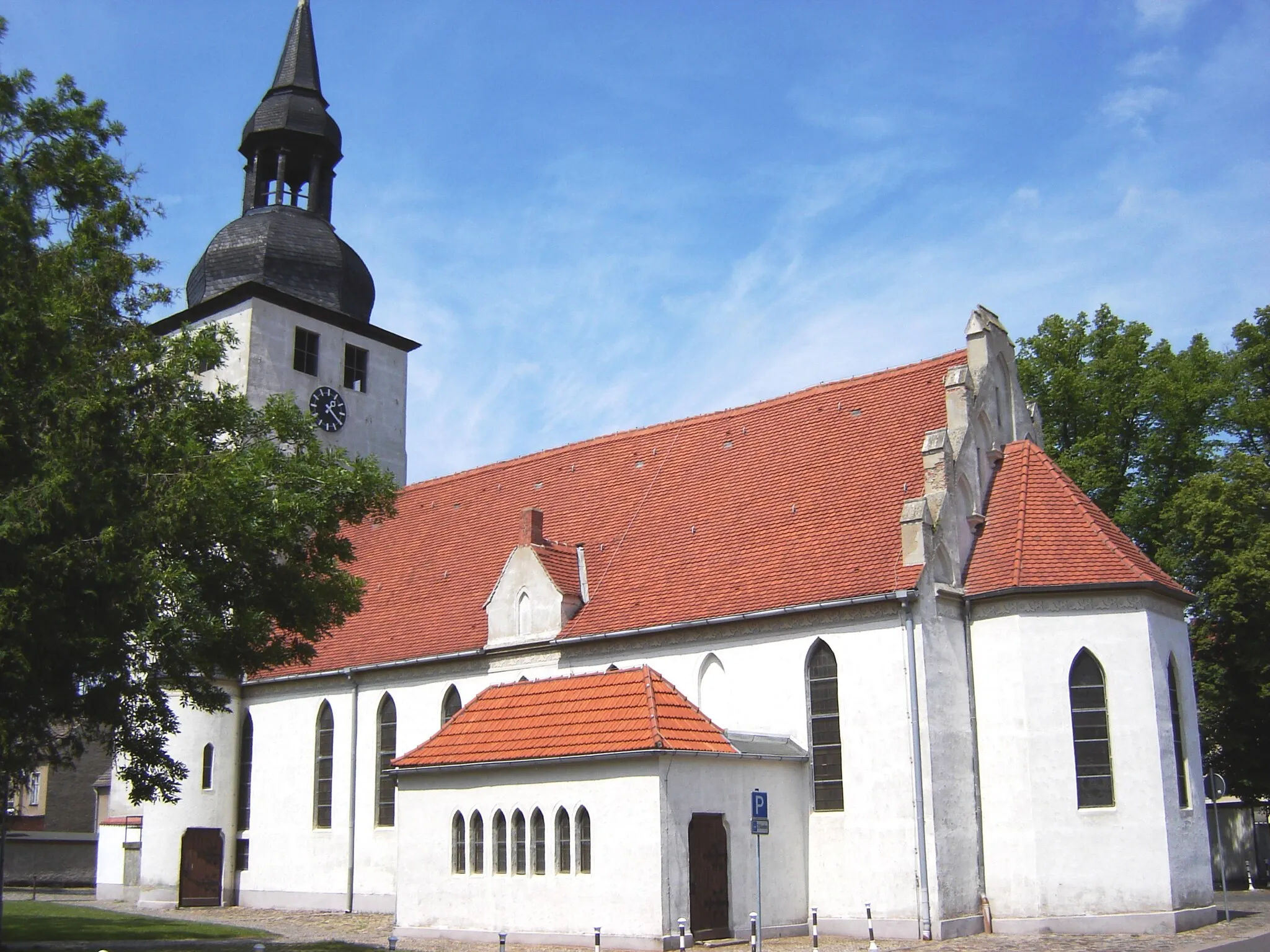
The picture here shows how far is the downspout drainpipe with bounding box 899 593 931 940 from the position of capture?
20.9 metres

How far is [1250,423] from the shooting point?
36.0 meters

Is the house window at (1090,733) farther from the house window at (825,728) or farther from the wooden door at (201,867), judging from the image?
the wooden door at (201,867)

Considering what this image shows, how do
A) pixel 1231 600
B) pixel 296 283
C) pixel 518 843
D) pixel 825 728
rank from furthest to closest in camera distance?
pixel 296 283 → pixel 1231 600 → pixel 825 728 → pixel 518 843

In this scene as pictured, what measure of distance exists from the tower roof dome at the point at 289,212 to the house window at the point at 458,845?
20243 mm

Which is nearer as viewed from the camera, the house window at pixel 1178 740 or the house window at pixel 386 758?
the house window at pixel 1178 740

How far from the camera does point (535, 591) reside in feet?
89.7

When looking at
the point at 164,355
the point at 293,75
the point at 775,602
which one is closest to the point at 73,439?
the point at 164,355

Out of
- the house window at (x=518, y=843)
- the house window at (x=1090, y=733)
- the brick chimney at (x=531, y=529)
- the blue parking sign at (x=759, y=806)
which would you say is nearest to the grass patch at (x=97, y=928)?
the house window at (x=518, y=843)

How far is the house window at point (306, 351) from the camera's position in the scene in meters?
38.5

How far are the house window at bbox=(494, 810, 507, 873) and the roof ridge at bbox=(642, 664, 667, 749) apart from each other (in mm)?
3438

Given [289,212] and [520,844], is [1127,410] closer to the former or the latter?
[520,844]

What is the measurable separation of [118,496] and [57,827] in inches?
1661

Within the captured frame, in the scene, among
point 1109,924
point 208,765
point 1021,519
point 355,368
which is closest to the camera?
point 1109,924

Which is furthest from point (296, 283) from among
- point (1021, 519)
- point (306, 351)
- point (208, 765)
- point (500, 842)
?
point (1021, 519)
